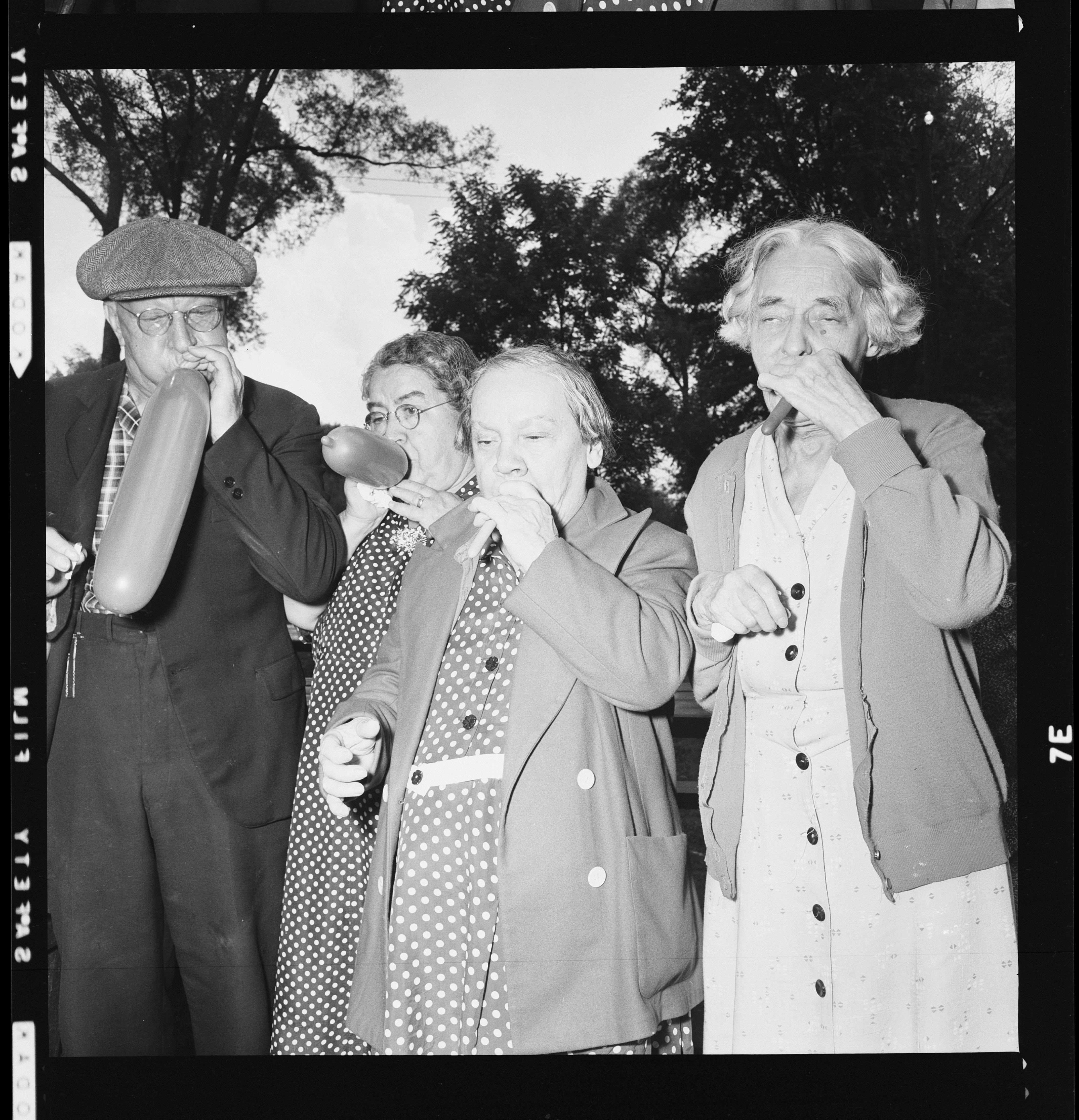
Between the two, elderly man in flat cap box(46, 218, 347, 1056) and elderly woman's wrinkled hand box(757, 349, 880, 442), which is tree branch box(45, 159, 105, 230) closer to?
elderly man in flat cap box(46, 218, 347, 1056)

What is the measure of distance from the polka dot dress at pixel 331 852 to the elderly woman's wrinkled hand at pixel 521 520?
1.17ft

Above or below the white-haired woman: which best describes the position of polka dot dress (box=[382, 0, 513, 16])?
above

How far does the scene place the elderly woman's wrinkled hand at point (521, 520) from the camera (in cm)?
236

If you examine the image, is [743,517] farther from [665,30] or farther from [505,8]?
[505,8]

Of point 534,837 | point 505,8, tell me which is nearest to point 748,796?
point 534,837

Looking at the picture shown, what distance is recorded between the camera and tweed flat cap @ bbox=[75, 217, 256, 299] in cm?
284

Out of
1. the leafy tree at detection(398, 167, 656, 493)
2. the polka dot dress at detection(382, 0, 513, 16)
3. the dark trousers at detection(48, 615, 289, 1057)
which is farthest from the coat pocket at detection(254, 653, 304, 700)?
the polka dot dress at detection(382, 0, 513, 16)

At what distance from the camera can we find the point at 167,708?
2.79 metres

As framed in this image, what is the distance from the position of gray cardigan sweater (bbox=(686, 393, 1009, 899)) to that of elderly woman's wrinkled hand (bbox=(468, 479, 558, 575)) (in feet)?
1.30

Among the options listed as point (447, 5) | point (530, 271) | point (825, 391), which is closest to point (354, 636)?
point (530, 271)

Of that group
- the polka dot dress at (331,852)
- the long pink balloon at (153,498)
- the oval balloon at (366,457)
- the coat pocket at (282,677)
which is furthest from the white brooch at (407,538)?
the long pink balloon at (153,498)

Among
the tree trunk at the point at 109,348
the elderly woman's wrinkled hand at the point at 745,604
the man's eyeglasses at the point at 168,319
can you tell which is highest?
the man's eyeglasses at the point at 168,319

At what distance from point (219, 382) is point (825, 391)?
4.60ft

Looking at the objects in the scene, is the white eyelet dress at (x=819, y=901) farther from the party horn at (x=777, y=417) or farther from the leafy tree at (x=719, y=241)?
the leafy tree at (x=719, y=241)
